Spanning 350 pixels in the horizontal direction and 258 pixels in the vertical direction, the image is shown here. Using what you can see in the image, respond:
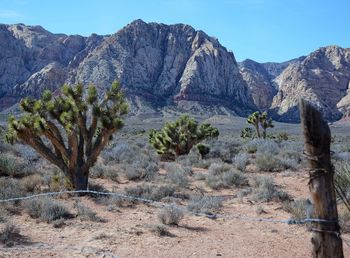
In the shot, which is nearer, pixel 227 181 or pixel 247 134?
pixel 227 181

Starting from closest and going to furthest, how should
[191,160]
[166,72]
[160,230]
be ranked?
[160,230] < [191,160] < [166,72]

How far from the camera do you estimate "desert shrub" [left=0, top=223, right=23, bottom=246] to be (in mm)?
7684

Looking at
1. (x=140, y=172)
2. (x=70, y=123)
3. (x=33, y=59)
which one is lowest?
(x=140, y=172)

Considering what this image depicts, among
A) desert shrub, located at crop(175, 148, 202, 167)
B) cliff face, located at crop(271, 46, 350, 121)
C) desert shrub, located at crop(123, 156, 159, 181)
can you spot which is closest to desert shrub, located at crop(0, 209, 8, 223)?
desert shrub, located at crop(123, 156, 159, 181)

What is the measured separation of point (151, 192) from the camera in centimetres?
1216

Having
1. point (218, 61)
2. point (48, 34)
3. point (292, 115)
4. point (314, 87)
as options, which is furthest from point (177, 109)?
point (48, 34)

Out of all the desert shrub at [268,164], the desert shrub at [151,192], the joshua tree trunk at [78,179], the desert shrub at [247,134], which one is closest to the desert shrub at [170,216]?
→ the desert shrub at [151,192]

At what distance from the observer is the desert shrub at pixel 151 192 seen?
11852 millimetres

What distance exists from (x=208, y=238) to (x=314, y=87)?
152817mm

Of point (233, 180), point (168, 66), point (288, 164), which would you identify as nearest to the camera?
point (233, 180)

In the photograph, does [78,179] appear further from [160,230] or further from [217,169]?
[217,169]

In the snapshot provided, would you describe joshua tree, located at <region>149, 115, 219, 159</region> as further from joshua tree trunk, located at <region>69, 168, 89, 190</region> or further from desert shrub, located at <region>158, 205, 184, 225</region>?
desert shrub, located at <region>158, 205, 184, 225</region>

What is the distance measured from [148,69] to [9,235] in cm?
12231

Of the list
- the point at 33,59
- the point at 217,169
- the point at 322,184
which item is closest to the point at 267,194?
the point at 217,169
